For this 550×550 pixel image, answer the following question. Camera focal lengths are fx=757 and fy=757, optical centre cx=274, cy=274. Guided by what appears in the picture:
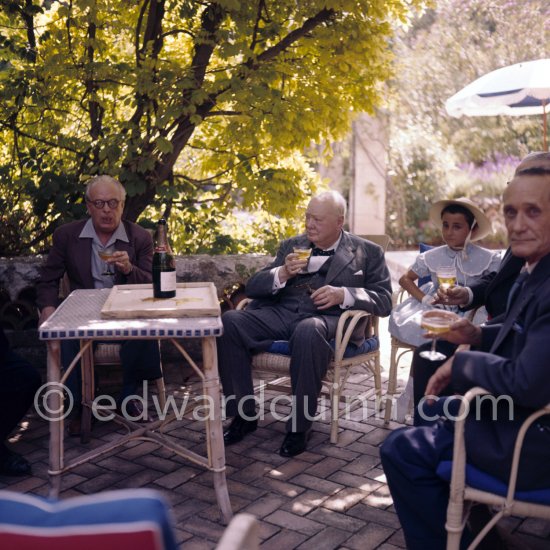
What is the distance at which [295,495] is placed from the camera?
3402mm

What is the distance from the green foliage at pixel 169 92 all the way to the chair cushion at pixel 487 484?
309 centimetres

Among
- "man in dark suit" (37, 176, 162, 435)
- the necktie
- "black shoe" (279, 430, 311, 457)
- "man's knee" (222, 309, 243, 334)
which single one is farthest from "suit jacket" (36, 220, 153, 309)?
the necktie

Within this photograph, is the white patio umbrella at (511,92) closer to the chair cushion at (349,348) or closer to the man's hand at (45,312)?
the chair cushion at (349,348)

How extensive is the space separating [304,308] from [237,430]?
0.76 meters

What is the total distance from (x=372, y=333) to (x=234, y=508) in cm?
147

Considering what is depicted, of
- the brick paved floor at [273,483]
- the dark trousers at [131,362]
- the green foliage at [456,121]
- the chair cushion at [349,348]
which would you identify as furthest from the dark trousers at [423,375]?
the green foliage at [456,121]

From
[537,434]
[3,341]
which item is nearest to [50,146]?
[3,341]

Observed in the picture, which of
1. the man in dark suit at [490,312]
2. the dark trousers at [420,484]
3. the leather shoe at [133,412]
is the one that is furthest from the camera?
the leather shoe at [133,412]

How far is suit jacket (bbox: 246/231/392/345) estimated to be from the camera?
418 centimetres

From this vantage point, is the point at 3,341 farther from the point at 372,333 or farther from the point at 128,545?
the point at 128,545

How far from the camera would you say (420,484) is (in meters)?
2.49

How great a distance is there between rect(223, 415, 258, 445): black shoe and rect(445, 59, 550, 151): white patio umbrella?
11.7 feet

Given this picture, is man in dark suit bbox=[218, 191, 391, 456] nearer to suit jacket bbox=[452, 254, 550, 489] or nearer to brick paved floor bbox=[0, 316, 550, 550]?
brick paved floor bbox=[0, 316, 550, 550]

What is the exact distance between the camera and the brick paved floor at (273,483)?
119 inches
